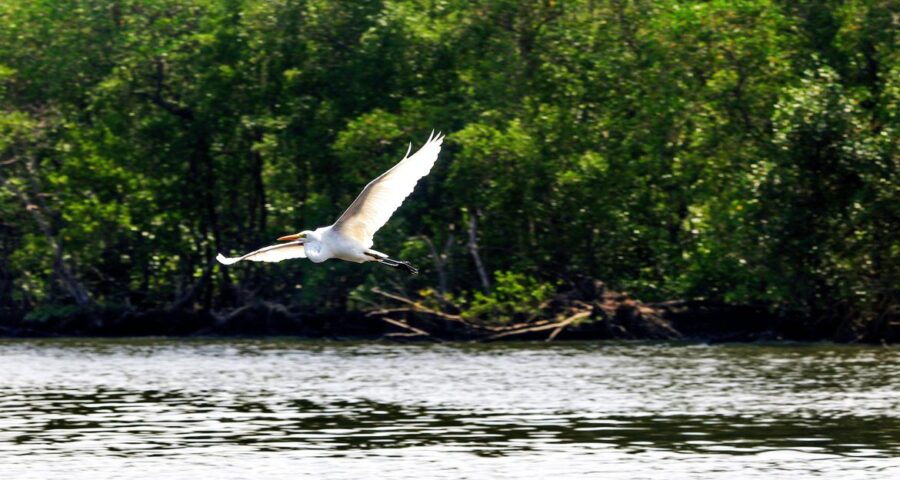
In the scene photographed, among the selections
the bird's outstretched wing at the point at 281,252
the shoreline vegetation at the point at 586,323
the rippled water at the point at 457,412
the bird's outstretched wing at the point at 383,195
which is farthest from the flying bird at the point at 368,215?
the shoreline vegetation at the point at 586,323

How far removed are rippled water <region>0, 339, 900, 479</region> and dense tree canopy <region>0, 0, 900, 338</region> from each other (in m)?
3.49

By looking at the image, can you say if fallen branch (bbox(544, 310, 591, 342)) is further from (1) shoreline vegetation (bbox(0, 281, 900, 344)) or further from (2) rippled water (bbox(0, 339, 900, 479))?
(2) rippled water (bbox(0, 339, 900, 479))

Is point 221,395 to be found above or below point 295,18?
below

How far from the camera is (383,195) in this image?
1767 centimetres

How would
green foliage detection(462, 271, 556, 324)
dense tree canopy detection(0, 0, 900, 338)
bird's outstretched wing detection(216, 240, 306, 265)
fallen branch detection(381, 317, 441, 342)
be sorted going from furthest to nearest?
1. fallen branch detection(381, 317, 441, 342)
2. green foliage detection(462, 271, 556, 324)
3. dense tree canopy detection(0, 0, 900, 338)
4. bird's outstretched wing detection(216, 240, 306, 265)

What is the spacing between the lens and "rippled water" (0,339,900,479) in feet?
57.6

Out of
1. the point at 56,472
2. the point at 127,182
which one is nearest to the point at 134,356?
the point at 127,182

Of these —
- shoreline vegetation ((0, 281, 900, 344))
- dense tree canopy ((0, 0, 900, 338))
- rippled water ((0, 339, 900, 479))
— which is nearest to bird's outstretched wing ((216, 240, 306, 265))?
rippled water ((0, 339, 900, 479))

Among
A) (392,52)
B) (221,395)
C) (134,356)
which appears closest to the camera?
(221,395)

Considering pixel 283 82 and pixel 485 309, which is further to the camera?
pixel 283 82

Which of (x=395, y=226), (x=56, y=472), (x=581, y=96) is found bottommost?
(x=56, y=472)

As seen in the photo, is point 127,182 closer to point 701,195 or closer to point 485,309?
point 485,309

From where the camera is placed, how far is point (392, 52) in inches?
1666

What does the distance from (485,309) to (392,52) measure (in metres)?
8.54
